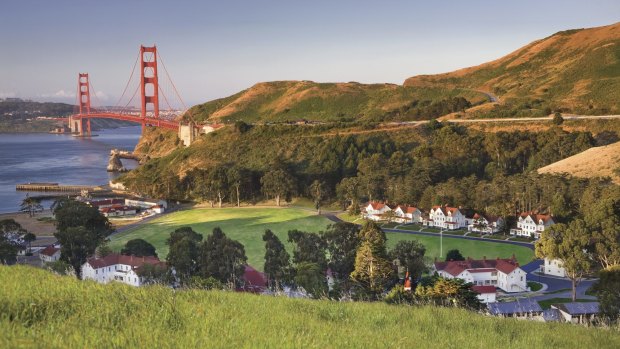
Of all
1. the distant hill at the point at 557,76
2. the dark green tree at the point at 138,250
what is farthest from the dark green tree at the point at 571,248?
the distant hill at the point at 557,76

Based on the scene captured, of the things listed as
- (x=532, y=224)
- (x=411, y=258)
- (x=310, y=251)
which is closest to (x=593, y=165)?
(x=532, y=224)

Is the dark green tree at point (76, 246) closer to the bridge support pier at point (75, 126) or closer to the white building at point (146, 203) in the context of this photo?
the white building at point (146, 203)

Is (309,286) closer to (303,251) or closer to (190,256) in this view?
(303,251)

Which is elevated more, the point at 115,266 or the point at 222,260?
the point at 222,260

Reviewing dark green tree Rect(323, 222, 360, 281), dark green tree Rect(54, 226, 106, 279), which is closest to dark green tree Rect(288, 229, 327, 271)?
dark green tree Rect(323, 222, 360, 281)

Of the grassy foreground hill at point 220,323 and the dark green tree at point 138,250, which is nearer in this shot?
the grassy foreground hill at point 220,323

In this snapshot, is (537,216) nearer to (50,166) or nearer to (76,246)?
(76,246)

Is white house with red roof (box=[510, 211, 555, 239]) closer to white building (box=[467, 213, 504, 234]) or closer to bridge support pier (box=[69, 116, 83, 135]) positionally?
white building (box=[467, 213, 504, 234])
